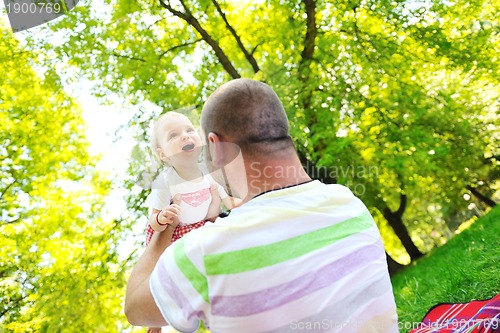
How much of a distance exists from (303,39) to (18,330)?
710 cm

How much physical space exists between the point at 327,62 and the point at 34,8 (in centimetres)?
568

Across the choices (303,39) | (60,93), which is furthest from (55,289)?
(303,39)

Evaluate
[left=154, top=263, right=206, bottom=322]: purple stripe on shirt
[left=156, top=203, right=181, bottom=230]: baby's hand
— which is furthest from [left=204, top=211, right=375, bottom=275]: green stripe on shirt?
[left=156, top=203, right=181, bottom=230]: baby's hand

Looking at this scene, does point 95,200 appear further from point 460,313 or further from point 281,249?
point 281,249

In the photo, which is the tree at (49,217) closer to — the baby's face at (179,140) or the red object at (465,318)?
the baby's face at (179,140)

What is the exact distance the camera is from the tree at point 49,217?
854 cm

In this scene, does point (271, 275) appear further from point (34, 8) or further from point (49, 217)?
point (49, 217)

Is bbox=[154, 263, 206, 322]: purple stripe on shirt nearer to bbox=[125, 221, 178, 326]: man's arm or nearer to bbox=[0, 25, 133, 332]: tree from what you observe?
bbox=[125, 221, 178, 326]: man's arm

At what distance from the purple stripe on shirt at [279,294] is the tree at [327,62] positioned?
625 centimetres

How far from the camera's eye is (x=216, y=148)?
1.53 meters

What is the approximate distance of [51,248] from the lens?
9562mm

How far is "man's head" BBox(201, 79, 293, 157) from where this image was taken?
148cm

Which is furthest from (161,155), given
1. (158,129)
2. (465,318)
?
(465,318)

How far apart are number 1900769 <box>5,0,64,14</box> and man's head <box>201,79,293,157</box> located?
26.6 feet
